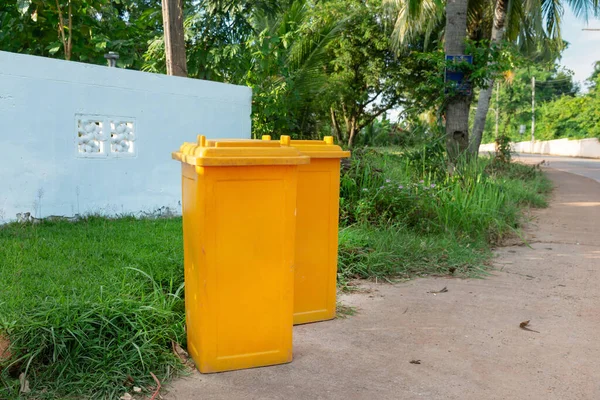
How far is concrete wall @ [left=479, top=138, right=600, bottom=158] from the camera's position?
3759cm

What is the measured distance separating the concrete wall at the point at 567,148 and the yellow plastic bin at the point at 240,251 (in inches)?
1210

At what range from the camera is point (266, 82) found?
10.0 metres

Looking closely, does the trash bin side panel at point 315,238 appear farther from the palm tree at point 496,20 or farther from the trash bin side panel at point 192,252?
the palm tree at point 496,20

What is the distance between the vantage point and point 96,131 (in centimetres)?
662

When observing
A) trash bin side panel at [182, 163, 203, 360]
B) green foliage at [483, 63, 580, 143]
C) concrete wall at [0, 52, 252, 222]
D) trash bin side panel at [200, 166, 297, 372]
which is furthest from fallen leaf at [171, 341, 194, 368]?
green foliage at [483, 63, 580, 143]

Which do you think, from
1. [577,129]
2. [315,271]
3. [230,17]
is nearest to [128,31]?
[230,17]

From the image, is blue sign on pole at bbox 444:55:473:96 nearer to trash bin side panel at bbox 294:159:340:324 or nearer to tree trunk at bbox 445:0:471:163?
→ tree trunk at bbox 445:0:471:163

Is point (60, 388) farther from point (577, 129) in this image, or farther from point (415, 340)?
point (577, 129)

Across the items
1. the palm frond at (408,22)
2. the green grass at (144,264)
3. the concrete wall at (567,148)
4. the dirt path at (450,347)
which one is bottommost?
the dirt path at (450,347)

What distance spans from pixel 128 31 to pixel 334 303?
8.95 meters

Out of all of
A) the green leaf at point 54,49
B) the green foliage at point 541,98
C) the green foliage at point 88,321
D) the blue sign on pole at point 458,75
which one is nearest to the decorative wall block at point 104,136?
the green foliage at point 88,321

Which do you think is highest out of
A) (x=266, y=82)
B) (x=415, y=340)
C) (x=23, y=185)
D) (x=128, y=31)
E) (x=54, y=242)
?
(x=128, y=31)

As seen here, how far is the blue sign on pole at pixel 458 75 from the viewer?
927 centimetres

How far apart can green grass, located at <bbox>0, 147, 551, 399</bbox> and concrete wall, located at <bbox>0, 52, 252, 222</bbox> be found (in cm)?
38
